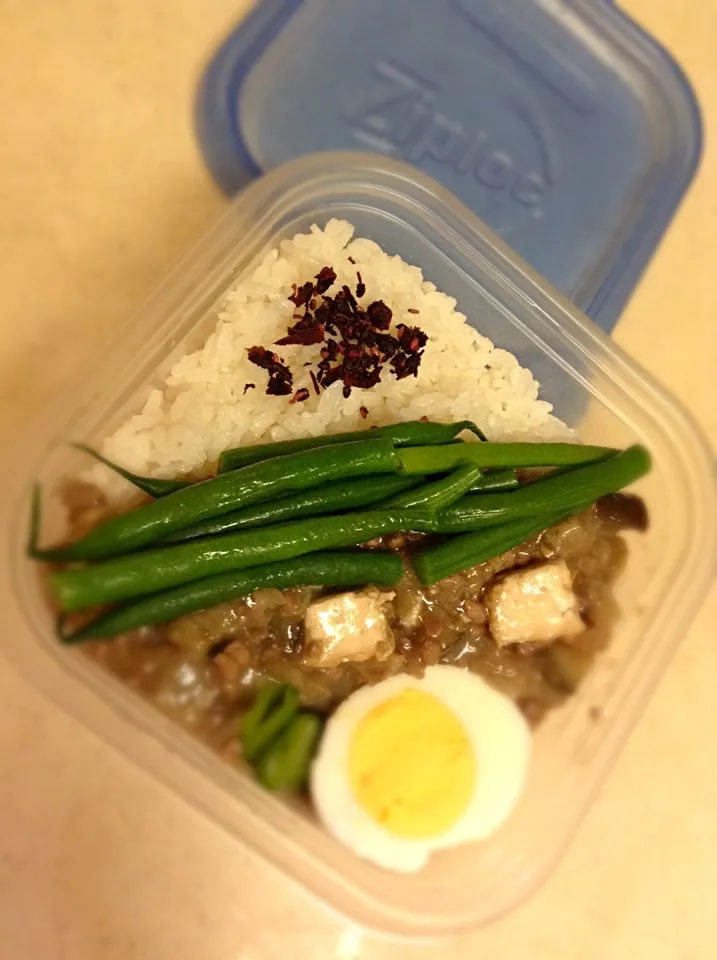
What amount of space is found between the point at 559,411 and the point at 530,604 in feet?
1.35

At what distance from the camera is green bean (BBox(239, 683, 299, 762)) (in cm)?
124

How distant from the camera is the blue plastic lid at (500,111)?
1562 mm

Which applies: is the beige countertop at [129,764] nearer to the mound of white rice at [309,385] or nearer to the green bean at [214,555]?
the mound of white rice at [309,385]

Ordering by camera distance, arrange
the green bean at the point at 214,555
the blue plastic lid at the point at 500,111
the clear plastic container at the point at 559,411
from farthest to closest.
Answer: the blue plastic lid at the point at 500,111 < the clear plastic container at the point at 559,411 < the green bean at the point at 214,555

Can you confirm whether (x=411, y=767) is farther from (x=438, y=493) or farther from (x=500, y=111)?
(x=500, y=111)

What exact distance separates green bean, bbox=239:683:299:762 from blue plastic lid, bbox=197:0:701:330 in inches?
38.4

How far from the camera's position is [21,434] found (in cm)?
131

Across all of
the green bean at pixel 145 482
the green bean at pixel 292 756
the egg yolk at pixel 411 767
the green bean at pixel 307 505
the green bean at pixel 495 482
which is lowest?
the green bean at pixel 292 756

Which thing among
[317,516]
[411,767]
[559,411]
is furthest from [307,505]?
[559,411]

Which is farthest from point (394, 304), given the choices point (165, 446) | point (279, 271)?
point (165, 446)

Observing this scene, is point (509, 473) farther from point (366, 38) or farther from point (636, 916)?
point (366, 38)

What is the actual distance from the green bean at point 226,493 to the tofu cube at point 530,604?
323mm

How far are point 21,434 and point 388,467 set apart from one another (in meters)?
0.63

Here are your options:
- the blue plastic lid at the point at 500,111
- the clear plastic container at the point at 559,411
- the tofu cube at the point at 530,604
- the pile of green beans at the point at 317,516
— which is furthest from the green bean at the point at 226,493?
the blue plastic lid at the point at 500,111
